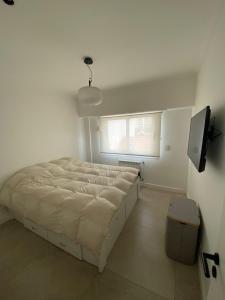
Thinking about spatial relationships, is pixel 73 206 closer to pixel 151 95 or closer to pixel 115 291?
pixel 115 291

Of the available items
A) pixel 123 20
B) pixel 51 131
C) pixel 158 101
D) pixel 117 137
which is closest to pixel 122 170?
pixel 117 137

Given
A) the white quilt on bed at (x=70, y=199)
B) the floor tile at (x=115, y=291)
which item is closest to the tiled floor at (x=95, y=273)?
the floor tile at (x=115, y=291)

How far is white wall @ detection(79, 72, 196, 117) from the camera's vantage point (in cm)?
256

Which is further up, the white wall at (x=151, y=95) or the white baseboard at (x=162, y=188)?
the white wall at (x=151, y=95)

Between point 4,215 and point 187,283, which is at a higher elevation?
point 4,215

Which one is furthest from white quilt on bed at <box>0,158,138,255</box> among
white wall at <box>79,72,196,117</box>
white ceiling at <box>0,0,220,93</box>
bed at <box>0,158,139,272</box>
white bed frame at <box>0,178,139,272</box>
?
white ceiling at <box>0,0,220,93</box>

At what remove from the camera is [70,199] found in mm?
1554

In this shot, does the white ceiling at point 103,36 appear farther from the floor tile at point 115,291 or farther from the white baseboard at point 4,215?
the floor tile at point 115,291

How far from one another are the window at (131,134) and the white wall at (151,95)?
19cm

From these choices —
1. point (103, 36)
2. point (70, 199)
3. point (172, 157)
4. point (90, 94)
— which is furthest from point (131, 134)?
point (70, 199)

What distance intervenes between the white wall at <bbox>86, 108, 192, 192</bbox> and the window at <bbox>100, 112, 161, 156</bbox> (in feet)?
0.50

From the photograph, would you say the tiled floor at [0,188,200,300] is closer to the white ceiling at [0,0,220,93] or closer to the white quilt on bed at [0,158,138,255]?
the white quilt on bed at [0,158,138,255]

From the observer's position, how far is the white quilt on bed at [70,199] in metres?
1.31

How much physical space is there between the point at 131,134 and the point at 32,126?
2231mm
